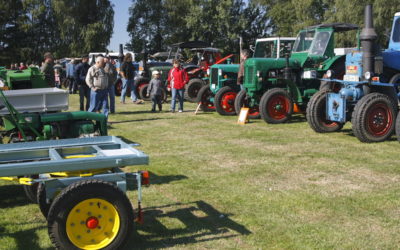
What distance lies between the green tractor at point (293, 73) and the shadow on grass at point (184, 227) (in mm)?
6407

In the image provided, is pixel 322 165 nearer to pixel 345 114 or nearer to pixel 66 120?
pixel 345 114

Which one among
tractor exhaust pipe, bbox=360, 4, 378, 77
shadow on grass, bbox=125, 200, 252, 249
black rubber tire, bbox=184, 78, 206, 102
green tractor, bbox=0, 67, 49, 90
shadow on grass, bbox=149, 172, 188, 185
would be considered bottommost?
shadow on grass, bbox=125, 200, 252, 249

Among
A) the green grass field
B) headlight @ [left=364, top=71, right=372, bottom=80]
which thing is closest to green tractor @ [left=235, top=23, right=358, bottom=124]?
the green grass field

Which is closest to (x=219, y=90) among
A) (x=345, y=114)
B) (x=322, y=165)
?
(x=345, y=114)

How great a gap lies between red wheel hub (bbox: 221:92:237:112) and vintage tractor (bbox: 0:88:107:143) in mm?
6740

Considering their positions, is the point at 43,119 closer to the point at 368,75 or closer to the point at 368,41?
the point at 368,75

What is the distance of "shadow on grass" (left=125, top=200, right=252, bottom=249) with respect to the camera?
169 inches

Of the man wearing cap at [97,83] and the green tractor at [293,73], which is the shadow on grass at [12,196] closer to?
the man wearing cap at [97,83]

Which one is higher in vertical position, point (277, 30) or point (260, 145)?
point (277, 30)

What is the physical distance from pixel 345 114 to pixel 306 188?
366 centimetres

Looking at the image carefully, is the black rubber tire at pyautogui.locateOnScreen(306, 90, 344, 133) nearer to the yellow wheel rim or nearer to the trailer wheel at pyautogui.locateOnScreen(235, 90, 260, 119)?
the trailer wheel at pyautogui.locateOnScreen(235, 90, 260, 119)

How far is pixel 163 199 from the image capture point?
5523 mm

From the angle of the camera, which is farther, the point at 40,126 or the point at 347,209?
the point at 40,126

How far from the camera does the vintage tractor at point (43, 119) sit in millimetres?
6379
